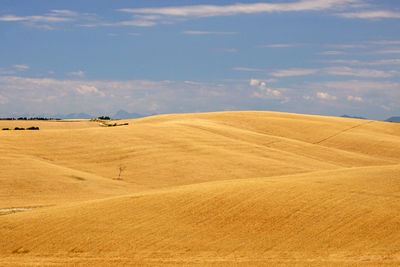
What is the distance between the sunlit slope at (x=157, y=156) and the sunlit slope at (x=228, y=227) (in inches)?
381

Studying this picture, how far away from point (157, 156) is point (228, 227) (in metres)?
27.3

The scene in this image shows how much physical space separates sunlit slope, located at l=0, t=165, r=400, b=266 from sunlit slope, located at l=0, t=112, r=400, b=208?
9.69 meters

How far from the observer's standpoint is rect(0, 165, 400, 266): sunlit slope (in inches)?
690

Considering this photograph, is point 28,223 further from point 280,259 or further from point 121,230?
point 280,259

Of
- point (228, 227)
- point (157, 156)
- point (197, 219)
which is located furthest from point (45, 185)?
point (228, 227)

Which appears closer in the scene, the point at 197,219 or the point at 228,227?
the point at 228,227

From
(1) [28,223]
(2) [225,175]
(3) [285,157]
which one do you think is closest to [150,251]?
(1) [28,223]

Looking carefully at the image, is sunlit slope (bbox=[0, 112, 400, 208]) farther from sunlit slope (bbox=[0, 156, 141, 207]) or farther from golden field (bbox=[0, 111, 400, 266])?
golden field (bbox=[0, 111, 400, 266])

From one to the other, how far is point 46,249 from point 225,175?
2429 centimetres

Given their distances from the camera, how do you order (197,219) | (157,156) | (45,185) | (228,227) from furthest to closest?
(157,156)
(45,185)
(197,219)
(228,227)

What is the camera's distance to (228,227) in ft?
66.1

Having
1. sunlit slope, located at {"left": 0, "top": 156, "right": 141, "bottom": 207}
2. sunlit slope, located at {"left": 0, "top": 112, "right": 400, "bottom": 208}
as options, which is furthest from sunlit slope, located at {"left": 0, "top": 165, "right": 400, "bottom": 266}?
sunlit slope, located at {"left": 0, "top": 112, "right": 400, "bottom": 208}

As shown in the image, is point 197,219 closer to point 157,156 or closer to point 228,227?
point 228,227

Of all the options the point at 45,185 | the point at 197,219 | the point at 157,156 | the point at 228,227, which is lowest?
the point at 45,185
